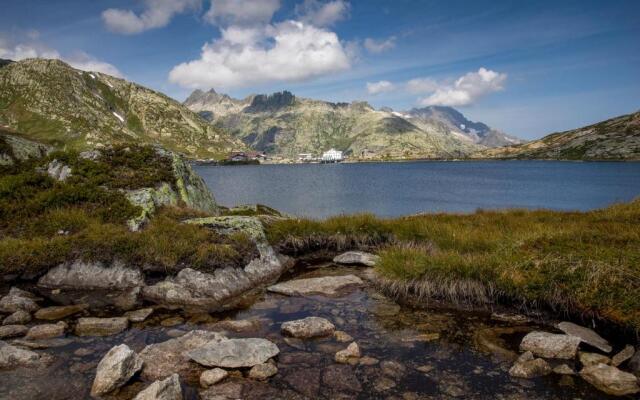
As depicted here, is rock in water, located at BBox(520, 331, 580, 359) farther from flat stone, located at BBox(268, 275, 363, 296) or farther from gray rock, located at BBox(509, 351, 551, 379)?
flat stone, located at BBox(268, 275, 363, 296)

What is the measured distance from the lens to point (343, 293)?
15.0m

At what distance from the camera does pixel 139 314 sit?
495 inches

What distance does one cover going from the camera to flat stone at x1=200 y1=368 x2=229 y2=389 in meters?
8.70

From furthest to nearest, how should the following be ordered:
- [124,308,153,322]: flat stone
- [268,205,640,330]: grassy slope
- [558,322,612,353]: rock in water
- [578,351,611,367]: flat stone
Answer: [124,308,153,322]: flat stone
[268,205,640,330]: grassy slope
[558,322,612,353]: rock in water
[578,351,611,367]: flat stone

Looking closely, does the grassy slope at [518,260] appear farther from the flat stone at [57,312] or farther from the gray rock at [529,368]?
the flat stone at [57,312]

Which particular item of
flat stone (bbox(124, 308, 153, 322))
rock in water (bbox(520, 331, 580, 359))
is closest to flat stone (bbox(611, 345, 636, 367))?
rock in water (bbox(520, 331, 580, 359))

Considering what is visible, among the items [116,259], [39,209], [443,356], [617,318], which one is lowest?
[443,356]

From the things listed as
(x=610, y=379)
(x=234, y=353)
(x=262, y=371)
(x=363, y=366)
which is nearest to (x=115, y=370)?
(x=234, y=353)

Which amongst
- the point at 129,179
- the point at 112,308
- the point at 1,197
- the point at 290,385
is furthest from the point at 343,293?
the point at 1,197

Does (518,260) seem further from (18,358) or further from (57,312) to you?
(57,312)

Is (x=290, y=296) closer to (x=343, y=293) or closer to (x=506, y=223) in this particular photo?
(x=343, y=293)

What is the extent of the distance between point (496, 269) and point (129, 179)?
1786cm

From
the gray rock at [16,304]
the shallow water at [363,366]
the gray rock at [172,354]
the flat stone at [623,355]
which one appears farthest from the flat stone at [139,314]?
the flat stone at [623,355]

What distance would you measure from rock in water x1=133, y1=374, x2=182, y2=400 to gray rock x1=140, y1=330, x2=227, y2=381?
109 centimetres
